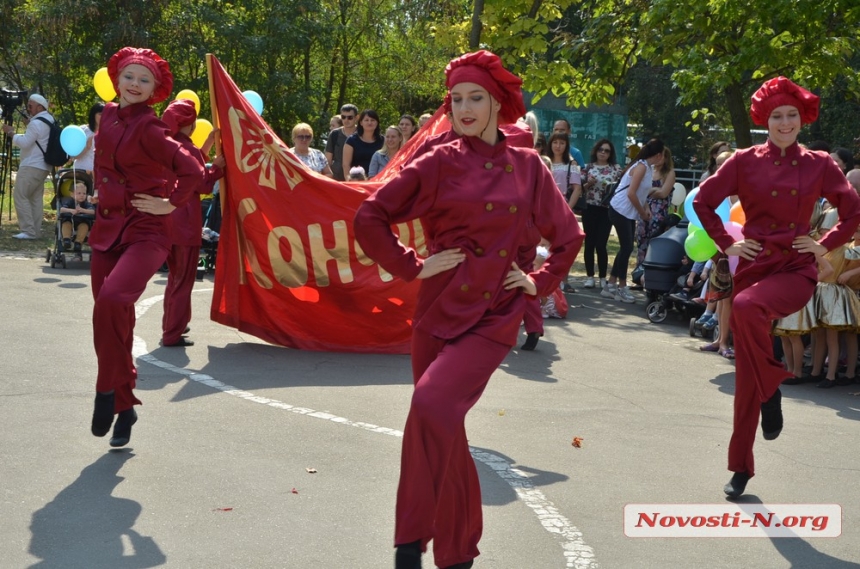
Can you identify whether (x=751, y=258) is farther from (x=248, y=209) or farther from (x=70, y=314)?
(x=70, y=314)

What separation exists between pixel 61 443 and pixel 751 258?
3.86 m

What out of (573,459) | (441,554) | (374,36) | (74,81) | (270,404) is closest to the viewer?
(441,554)

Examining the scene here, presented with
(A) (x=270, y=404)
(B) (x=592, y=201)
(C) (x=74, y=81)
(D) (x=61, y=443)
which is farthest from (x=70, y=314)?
(C) (x=74, y=81)

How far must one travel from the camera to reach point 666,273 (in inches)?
501

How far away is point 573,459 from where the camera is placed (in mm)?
6668

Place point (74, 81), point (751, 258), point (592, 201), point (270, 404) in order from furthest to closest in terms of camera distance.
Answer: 1. point (74, 81)
2. point (592, 201)
3. point (270, 404)
4. point (751, 258)

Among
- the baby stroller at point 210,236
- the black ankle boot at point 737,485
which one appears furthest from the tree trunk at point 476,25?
the black ankle boot at point 737,485

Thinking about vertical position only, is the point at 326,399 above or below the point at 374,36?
below

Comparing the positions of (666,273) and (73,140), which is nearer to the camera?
(666,273)

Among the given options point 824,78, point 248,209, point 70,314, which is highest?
point 824,78

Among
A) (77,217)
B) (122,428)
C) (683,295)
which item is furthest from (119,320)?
(77,217)

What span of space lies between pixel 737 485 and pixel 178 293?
533 centimetres

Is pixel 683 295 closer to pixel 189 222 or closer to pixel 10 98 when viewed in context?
pixel 189 222

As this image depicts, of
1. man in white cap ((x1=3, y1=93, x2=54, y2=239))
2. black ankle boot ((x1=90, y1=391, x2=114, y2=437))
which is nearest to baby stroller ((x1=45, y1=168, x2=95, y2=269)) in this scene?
man in white cap ((x1=3, y1=93, x2=54, y2=239))
